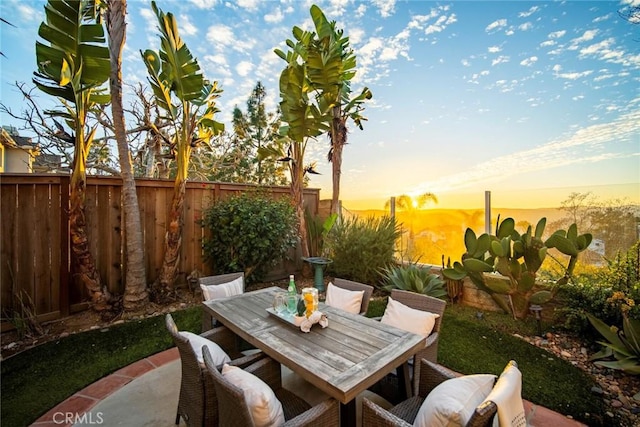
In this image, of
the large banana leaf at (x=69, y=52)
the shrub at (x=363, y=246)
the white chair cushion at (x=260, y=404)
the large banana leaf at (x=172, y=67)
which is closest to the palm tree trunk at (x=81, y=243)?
the large banana leaf at (x=69, y=52)

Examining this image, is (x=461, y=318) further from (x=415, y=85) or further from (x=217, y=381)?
(x=415, y=85)

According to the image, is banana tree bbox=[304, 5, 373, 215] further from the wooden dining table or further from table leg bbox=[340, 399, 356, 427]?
table leg bbox=[340, 399, 356, 427]

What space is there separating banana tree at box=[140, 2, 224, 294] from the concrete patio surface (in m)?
2.07

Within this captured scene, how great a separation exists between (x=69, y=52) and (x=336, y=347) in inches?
181

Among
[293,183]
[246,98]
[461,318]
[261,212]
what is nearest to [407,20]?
[293,183]

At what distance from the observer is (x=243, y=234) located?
4797mm

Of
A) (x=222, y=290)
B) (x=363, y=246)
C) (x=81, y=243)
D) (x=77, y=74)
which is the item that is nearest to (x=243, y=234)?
(x=222, y=290)

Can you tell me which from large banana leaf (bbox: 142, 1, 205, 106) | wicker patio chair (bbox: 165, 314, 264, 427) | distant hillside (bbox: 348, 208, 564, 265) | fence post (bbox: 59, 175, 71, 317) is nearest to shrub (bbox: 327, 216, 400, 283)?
distant hillside (bbox: 348, 208, 564, 265)

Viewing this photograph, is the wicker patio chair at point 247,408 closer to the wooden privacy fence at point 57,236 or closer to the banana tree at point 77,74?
the banana tree at point 77,74

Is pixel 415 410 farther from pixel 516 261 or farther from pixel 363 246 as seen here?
pixel 363 246

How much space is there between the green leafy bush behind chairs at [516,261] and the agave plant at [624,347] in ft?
2.57

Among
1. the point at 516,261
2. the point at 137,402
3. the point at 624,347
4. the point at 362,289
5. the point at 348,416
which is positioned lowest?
the point at 137,402

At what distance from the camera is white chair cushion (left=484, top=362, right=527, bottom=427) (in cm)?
113

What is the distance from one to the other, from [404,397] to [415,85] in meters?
5.30
